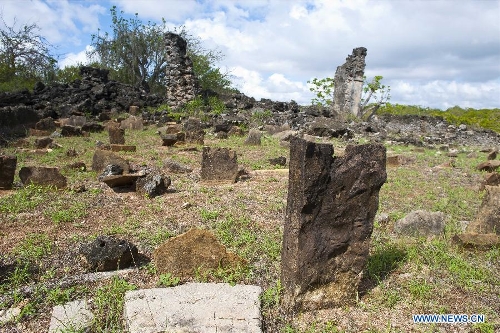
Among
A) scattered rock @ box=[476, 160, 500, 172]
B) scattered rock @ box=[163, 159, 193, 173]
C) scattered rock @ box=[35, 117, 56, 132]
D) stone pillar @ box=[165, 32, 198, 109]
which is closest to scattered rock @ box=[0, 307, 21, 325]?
scattered rock @ box=[163, 159, 193, 173]

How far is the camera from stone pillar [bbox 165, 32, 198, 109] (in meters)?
20.6

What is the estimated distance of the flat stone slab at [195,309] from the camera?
2.79 meters


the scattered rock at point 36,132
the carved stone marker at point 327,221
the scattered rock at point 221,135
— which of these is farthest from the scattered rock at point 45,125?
the carved stone marker at point 327,221

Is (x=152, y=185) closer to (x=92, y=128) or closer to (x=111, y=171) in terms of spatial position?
(x=111, y=171)

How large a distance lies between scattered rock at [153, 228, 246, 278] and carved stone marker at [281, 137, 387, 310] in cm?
74

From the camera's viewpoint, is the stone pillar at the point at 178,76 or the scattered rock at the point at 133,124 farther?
the stone pillar at the point at 178,76

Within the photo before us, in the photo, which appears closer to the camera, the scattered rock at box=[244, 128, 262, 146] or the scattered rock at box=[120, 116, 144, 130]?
the scattered rock at box=[244, 128, 262, 146]

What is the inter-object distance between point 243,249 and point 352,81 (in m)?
20.8

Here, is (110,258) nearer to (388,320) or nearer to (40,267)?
(40,267)

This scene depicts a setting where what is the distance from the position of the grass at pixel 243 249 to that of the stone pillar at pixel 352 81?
1624cm

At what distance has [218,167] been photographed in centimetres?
719

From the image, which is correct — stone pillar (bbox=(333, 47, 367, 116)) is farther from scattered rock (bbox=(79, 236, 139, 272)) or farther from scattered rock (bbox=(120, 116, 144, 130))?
scattered rock (bbox=(79, 236, 139, 272))

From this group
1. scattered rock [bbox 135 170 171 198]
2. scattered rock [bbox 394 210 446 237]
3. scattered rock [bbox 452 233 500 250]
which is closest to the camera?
scattered rock [bbox 452 233 500 250]

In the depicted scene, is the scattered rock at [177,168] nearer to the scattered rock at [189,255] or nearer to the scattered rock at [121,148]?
the scattered rock at [121,148]
